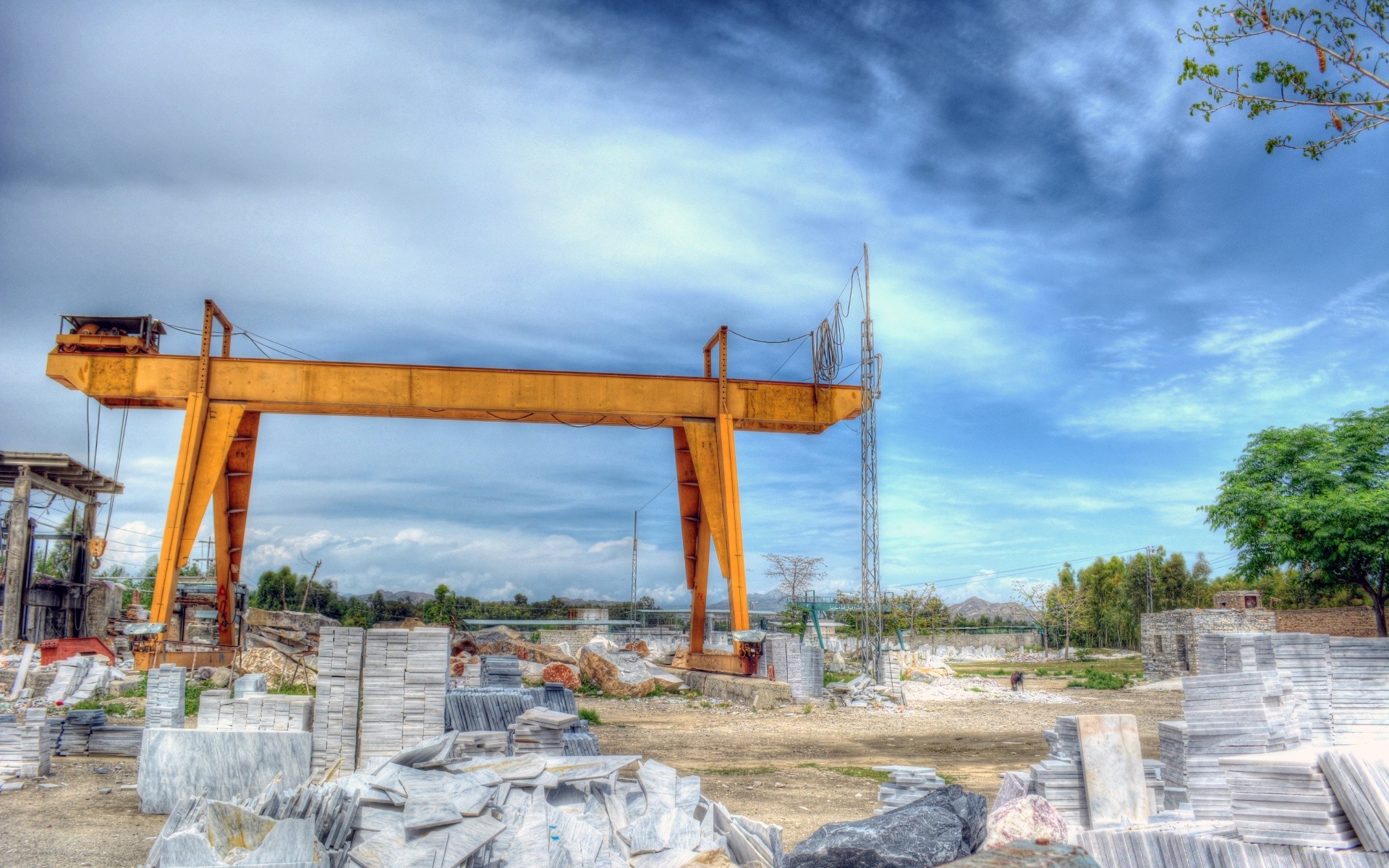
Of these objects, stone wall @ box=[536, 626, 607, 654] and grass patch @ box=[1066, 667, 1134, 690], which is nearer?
grass patch @ box=[1066, 667, 1134, 690]

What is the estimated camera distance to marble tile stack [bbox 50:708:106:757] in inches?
397

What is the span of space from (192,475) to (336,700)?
10.0m

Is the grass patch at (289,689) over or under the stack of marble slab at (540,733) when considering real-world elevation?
under

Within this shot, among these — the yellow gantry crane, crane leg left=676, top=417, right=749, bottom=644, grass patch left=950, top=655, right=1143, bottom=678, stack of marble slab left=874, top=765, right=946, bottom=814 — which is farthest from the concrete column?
grass patch left=950, top=655, right=1143, bottom=678

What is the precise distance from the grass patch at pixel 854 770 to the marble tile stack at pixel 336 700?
4.99 meters

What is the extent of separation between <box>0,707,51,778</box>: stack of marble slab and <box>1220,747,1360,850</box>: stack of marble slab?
33.6 feet

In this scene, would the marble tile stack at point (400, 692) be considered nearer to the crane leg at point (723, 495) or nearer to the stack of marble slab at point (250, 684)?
the stack of marble slab at point (250, 684)

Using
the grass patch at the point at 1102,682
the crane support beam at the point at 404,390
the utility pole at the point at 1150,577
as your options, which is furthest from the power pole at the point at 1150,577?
the crane support beam at the point at 404,390

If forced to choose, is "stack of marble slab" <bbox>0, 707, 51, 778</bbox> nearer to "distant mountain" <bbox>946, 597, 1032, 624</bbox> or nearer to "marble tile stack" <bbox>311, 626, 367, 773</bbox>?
"marble tile stack" <bbox>311, 626, 367, 773</bbox>

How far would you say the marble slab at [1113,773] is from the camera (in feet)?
18.4

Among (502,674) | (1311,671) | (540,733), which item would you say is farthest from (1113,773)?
(502,674)

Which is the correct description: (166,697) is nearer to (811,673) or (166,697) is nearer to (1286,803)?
(1286,803)

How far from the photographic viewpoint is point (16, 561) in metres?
20.9

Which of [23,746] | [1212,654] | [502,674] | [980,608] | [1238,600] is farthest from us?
[980,608]
